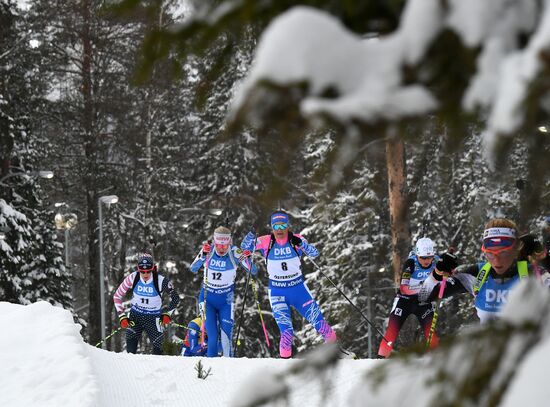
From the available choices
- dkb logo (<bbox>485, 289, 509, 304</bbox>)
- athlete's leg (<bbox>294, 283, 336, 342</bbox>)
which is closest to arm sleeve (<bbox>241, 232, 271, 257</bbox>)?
athlete's leg (<bbox>294, 283, 336, 342</bbox>)

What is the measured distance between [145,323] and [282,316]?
3.17 m

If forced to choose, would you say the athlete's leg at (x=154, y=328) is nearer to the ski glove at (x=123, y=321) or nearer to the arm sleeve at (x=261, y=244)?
the ski glove at (x=123, y=321)

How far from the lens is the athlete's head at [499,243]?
18.3 ft

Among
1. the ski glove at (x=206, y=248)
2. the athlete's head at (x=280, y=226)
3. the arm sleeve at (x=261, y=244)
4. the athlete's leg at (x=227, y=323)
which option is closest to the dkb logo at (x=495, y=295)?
the athlete's head at (x=280, y=226)

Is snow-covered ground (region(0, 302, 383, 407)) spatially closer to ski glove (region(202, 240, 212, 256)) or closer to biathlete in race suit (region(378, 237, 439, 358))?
biathlete in race suit (region(378, 237, 439, 358))

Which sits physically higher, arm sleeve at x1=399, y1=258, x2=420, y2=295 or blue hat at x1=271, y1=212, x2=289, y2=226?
blue hat at x1=271, y1=212, x2=289, y2=226

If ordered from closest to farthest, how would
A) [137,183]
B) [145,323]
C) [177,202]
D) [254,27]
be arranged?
[254,27]
[145,323]
[137,183]
[177,202]

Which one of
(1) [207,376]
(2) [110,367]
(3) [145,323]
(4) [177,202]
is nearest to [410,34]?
(1) [207,376]

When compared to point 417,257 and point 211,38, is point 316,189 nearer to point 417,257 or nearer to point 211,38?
point 211,38

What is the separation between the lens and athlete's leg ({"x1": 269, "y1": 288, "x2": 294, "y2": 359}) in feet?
33.2

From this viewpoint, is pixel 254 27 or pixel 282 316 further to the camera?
pixel 282 316

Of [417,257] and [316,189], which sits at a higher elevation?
[316,189]

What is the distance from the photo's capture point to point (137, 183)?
88.9 feet

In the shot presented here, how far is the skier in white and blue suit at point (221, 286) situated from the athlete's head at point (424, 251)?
274cm
